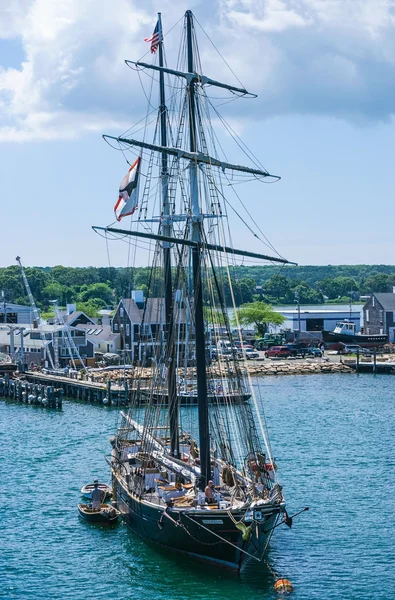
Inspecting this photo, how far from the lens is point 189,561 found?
40.2 meters

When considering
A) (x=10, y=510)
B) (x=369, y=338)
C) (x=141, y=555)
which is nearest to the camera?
(x=141, y=555)

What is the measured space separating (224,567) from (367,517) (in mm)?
11383

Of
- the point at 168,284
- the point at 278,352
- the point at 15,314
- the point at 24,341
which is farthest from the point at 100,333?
the point at 168,284

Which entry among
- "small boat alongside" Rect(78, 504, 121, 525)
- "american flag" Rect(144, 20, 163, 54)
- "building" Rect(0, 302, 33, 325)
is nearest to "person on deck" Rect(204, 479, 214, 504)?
"small boat alongside" Rect(78, 504, 121, 525)

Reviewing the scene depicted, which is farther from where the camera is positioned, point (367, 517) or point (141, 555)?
point (367, 517)

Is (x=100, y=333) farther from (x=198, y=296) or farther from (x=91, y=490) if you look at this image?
(x=198, y=296)

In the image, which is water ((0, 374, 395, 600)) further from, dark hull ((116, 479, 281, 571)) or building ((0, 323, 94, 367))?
building ((0, 323, 94, 367))

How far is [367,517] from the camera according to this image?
47.9m

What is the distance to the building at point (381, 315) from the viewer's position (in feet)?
493

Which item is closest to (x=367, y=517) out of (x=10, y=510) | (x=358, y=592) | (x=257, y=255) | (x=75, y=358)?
(x=358, y=592)

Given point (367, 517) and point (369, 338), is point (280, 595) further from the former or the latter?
point (369, 338)

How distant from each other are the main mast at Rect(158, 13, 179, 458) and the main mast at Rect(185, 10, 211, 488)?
4.76 meters

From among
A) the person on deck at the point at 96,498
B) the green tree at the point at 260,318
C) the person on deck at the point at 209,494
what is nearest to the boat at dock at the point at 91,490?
the person on deck at the point at 96,498

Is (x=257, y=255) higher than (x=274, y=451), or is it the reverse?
(x=257, y=255)
